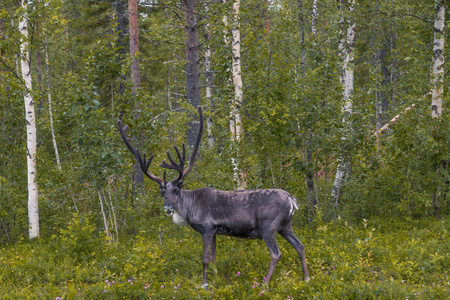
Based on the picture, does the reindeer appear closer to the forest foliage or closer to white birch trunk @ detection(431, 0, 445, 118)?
the forest foliage

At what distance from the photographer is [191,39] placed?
1438cm

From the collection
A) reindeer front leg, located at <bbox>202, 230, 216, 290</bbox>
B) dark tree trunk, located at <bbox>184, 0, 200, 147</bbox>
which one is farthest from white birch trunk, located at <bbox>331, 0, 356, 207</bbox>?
dark tree trunk, located at <bbox>184, 0, 200, 147</bbox>

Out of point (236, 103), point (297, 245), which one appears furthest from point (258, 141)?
point (297, 245)

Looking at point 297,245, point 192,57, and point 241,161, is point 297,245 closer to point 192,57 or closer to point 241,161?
point 241,161

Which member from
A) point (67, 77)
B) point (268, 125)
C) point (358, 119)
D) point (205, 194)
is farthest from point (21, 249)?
point (358, 119)

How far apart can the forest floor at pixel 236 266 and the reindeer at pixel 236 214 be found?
1.40 ft

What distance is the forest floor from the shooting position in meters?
6.41

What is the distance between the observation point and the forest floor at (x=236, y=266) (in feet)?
21.0

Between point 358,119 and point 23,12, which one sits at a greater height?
point 23,12

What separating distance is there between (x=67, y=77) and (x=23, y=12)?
195 cm

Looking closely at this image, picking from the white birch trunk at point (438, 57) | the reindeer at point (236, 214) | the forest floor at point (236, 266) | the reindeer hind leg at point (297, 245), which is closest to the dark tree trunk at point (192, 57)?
the forest floor at point (236, 266)

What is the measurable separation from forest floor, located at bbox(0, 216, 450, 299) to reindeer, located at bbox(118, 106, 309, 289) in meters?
0.43

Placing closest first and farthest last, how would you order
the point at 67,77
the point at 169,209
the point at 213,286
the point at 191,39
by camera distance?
the point at 213,286, the point at 169,209, the point at 67,77, the point at 191,39

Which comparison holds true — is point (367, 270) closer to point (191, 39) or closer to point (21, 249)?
point (21, 249)
